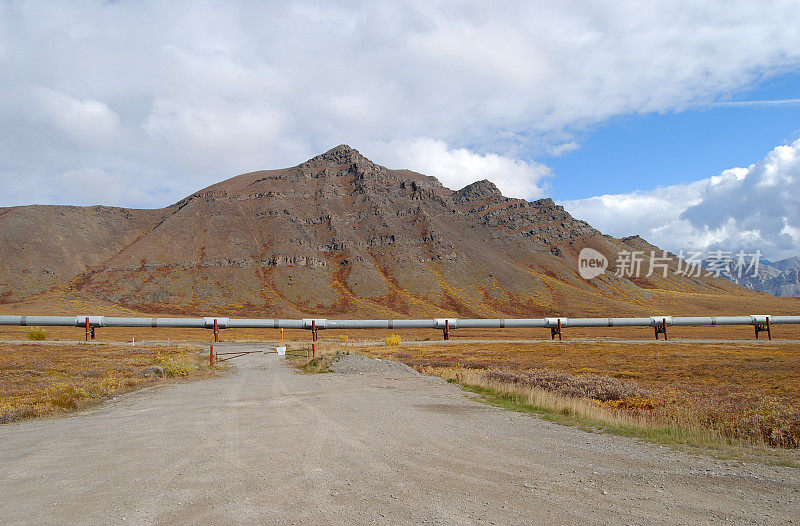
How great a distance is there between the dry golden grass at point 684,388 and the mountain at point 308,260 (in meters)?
81.4

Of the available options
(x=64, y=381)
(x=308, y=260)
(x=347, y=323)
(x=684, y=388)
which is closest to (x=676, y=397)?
(x=684, y=388)

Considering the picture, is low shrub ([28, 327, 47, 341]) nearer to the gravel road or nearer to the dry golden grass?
the dry golden grass

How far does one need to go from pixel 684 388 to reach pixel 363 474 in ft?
58.4

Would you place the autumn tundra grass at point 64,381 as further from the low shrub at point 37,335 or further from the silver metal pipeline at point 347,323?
the silver metal pipeline at point 347,323

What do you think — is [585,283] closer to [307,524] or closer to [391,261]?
[391,261]

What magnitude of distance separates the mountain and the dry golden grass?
267 feet

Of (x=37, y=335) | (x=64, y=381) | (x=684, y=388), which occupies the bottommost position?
(x=37, y=335)

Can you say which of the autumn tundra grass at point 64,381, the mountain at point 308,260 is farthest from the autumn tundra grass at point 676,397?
the mountain at point 308,260

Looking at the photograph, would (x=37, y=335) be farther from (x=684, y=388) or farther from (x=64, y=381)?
(x=684, y=388)

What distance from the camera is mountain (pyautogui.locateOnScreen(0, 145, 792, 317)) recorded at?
119 meters

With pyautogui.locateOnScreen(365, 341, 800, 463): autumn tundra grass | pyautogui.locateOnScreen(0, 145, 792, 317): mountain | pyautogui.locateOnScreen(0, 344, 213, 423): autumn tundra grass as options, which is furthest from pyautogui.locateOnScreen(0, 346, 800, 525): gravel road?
pyautogui.locateOnScreen(0, 145, 792, 317): mountain

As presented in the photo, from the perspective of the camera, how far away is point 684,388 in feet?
65.7

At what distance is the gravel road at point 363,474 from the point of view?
627cm

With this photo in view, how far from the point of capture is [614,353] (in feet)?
139
